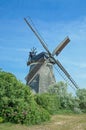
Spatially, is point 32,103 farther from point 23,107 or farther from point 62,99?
point 62,99

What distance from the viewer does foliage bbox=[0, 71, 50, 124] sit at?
2281 centimetres

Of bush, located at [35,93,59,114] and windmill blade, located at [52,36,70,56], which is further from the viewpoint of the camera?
windmill blade, located at [52,36,70,56]

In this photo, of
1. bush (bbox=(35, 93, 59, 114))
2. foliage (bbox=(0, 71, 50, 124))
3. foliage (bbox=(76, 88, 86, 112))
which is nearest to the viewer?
foliage (bbox=(0, 71, 50, 124))

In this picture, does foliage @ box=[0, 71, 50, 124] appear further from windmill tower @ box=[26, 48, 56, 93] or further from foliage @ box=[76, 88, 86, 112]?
windmill tower @ box=[26, 48, 56, 93]

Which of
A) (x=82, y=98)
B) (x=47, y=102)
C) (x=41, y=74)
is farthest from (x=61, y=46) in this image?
(x=47, y=102)

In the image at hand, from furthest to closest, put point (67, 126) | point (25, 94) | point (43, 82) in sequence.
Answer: point (43, 82) < point (25, 94) < point (67, 126)

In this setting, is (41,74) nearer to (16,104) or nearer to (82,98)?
(82,98)

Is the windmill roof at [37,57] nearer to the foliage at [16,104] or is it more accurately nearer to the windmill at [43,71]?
the windmill at [43,71]

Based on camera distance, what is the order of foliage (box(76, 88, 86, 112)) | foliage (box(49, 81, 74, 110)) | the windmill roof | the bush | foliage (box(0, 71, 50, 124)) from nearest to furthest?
foliage (box(0, 71, 50, 124)), the bush, foliage (box(49, 81, 74, 110)), foliage (box(76, 88, 86, 112)), the windmill roof

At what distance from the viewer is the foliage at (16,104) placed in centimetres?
2281

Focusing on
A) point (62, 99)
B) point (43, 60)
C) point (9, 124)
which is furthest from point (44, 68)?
point (9, 124)

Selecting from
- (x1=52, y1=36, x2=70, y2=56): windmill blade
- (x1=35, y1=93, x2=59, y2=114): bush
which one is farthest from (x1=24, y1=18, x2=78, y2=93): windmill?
(x1=35, y1=93, x2=59, y2=114): bush

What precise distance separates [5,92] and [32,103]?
2097 mm

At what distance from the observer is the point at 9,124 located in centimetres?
2202
